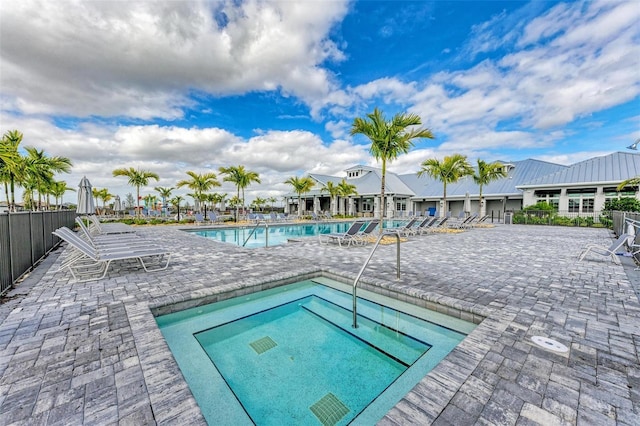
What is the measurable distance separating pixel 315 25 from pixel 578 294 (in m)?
11.1

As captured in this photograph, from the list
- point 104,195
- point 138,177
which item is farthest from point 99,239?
point 104,195

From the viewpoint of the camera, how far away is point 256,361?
111 inches

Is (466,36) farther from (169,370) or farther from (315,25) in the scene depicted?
(169,370)

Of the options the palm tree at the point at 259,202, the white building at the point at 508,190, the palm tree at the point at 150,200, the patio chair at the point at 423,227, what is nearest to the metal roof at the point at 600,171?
the white building at the point at 508,190

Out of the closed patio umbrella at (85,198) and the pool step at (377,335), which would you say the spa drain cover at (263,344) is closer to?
the pool step at (377,335)

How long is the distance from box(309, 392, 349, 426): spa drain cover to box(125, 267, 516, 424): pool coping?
54 centimetres

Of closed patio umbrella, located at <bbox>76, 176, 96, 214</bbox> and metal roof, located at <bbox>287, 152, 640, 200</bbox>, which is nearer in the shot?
closed patio umbrella, located at <bbox>76, 176, 96, 214</bbox>

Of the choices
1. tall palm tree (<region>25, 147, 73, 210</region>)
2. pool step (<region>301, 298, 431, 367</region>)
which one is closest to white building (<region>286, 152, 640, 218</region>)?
pool step (<region>301, 298, 431, 367</region>)

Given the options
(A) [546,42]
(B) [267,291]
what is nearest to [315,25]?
(B) [267,291]

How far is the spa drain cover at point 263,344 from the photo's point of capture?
10.0 feet

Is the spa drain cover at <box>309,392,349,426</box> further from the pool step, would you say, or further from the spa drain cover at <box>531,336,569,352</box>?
the spa drain cover at <box>531,336,569,352</box>

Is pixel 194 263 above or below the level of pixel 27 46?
below

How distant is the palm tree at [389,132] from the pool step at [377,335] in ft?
18.7

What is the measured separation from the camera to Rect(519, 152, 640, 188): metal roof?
20.0 metres
